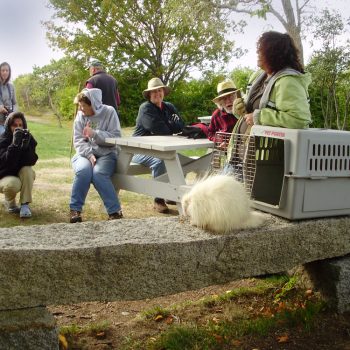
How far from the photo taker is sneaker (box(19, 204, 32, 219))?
205 inches

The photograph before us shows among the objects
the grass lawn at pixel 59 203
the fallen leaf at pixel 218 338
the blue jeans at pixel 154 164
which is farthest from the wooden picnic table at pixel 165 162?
the fallen leaf at pixel 218 338

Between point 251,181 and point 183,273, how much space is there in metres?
0.78

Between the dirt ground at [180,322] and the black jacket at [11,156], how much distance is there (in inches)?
90.2

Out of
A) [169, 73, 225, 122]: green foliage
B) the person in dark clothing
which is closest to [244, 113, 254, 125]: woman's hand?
the person in dark clothing

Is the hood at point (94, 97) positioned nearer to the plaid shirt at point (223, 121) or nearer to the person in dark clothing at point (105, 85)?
the plaid shirt at point (223, 121)

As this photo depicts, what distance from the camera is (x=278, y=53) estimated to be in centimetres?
317

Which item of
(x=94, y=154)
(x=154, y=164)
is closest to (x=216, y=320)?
(x=94, y=154)

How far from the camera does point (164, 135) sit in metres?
5.80

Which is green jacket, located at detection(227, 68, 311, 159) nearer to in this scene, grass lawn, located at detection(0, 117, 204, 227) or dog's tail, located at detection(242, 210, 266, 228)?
dog's tail, located at detection(242, 210, 266, 228)

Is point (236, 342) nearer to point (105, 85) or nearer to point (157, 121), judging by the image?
point (157, 121)

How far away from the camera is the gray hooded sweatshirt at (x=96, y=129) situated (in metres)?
5.16

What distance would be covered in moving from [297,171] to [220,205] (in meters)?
0.47

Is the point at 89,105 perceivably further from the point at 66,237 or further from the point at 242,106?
the point at 66,237

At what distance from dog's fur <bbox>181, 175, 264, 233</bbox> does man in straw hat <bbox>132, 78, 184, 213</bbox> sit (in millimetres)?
2931
